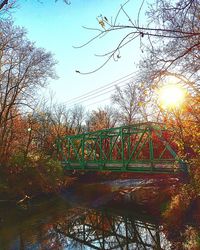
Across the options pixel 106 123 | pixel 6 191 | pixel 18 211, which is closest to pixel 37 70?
pixel 6 191

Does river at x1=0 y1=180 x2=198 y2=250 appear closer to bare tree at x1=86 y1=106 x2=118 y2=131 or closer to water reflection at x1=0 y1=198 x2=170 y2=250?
water reflection at x1=0 y1=198 x2=170 y2=250

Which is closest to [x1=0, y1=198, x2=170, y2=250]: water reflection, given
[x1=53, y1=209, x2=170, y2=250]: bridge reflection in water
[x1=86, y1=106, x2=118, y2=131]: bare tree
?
[x1=53, y1=209, x2=170, y2=250]: bridge reflection in water

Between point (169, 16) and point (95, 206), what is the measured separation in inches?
442

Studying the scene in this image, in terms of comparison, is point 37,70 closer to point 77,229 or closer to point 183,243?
point 77,229

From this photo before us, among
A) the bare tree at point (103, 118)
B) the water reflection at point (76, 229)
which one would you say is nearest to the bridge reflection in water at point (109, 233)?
the water reflection at point (76, 229)

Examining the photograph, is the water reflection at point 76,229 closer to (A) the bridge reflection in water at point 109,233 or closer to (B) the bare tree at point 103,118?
(A) the bridge reflection in water at point 109,233

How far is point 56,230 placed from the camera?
27.7 feet

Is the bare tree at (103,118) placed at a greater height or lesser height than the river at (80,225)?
greater

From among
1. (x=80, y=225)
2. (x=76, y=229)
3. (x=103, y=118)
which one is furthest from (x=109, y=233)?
(x=103, y=118)

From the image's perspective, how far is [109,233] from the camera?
27.1 feet

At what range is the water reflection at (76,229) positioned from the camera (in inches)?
284

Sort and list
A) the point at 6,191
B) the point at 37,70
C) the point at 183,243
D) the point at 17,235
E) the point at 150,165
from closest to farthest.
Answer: the point at 183,243, the point at 17,235, the point at 150,165, the point at 6,191, the point at 37,70

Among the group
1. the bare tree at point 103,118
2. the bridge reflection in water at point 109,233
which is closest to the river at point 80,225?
the bridge reflection in water at point 109,233

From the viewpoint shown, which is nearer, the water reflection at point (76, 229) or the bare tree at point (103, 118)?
the water reflection at point (76, 229)
